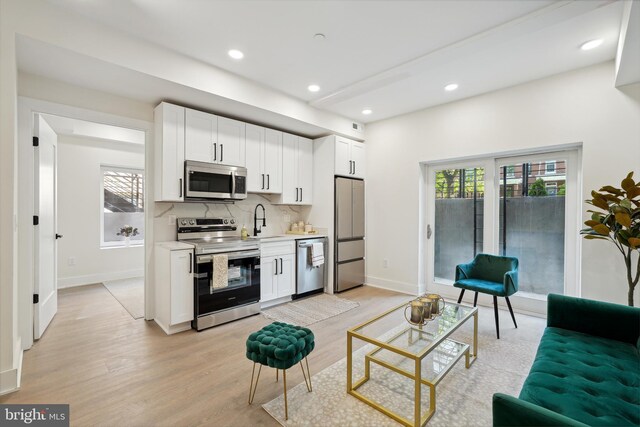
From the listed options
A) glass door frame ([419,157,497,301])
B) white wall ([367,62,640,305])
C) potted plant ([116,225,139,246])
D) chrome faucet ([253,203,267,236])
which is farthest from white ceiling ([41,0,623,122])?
potted plant ([116,225,139,246])

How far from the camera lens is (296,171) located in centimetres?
457

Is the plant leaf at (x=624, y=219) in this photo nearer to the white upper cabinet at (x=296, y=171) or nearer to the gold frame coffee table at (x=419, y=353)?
the gold frame coffee table at (x=419, y=353)

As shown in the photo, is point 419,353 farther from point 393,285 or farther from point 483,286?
point 393,285

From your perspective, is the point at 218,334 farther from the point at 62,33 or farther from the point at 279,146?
the point at 62,33

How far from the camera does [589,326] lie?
2055mm

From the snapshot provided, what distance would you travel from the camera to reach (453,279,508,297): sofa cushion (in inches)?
116

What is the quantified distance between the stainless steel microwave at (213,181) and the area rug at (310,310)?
1.59m

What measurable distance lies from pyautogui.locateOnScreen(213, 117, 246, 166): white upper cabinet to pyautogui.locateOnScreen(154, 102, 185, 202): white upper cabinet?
17.6 inches

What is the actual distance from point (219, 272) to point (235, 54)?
230cm

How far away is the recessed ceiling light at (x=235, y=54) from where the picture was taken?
2.83 meters

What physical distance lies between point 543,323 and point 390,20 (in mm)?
3607

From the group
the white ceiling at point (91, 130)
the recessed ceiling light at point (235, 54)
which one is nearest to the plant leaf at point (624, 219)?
the recessed ceiling light at point (235, 54)

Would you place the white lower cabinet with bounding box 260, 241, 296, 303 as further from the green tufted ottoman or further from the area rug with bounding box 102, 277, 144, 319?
the green tufted ottoman

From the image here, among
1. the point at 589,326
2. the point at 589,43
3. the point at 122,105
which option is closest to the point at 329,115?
the point at 122,105
